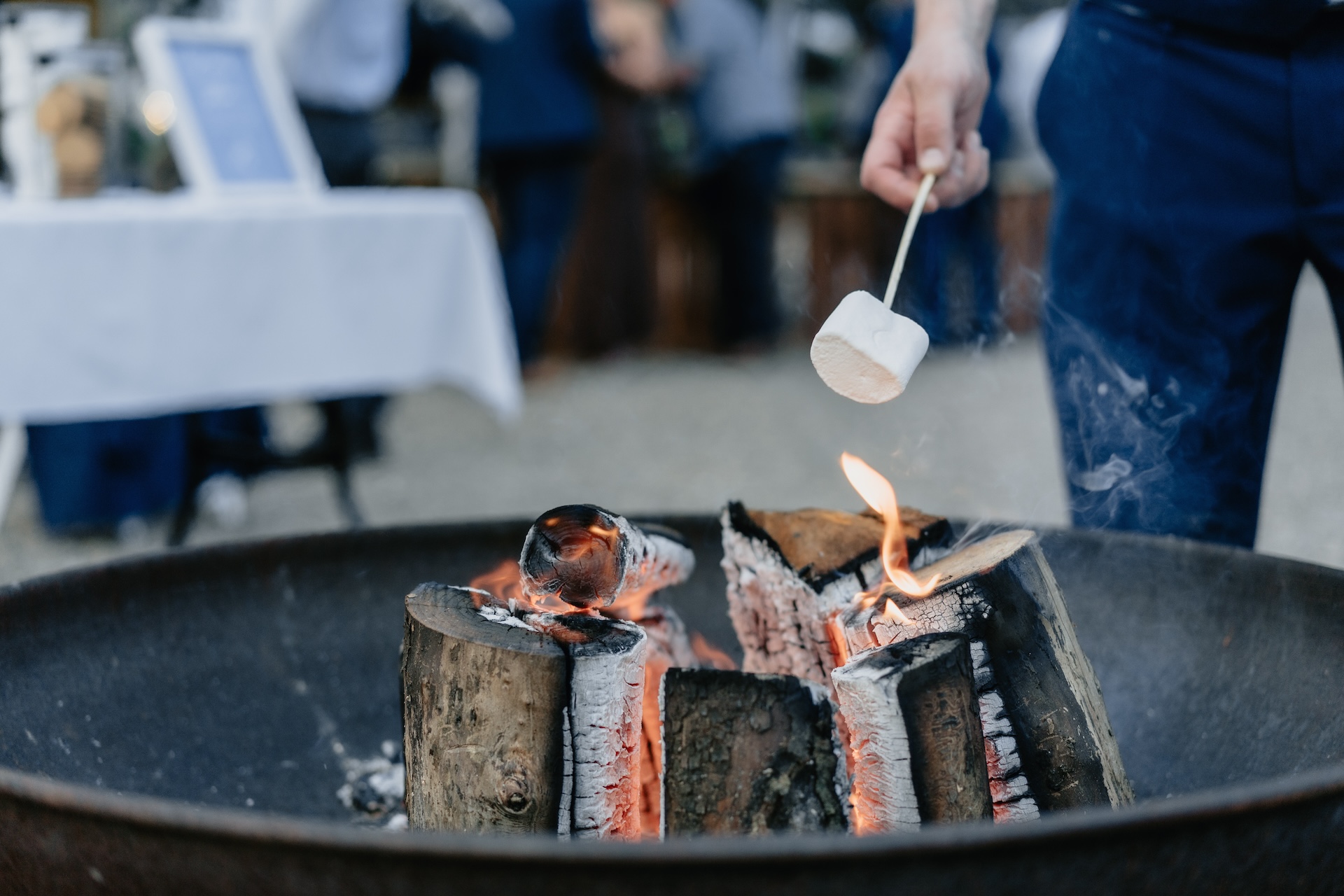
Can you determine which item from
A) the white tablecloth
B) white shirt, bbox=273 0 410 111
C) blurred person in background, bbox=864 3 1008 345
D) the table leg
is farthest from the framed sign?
blurred person in background, bbox=864 3 1008 345

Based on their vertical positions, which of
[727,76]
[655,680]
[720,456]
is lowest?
[720,456]

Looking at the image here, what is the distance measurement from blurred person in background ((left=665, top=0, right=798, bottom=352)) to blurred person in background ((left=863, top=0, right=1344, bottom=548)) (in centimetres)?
439

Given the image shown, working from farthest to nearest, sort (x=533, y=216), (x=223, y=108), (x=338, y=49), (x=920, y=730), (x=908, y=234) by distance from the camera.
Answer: (x=533, y=216) < (x=338, y=49) < (x=223, y=108) < (x=908, y=234) < (x=920, y=730)

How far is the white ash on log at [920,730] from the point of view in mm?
931

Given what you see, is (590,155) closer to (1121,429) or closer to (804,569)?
(1121,429)

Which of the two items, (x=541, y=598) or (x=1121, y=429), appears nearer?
(x=541, y=598)

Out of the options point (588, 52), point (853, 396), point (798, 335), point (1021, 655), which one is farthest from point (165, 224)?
point (798, 335)

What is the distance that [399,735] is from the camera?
138 cm

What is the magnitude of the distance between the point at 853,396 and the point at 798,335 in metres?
5.79

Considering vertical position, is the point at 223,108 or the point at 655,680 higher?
the point at 223,108

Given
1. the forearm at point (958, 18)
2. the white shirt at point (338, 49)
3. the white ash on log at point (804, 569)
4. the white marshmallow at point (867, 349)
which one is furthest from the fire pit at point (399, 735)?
the white shirt at point (338, 49)

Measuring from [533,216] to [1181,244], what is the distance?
13.0 ft

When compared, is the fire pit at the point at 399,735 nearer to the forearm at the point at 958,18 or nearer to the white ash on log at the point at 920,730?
the white ash on log at the point at 920,730

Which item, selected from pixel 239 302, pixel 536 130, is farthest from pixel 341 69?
pixel 536 130
